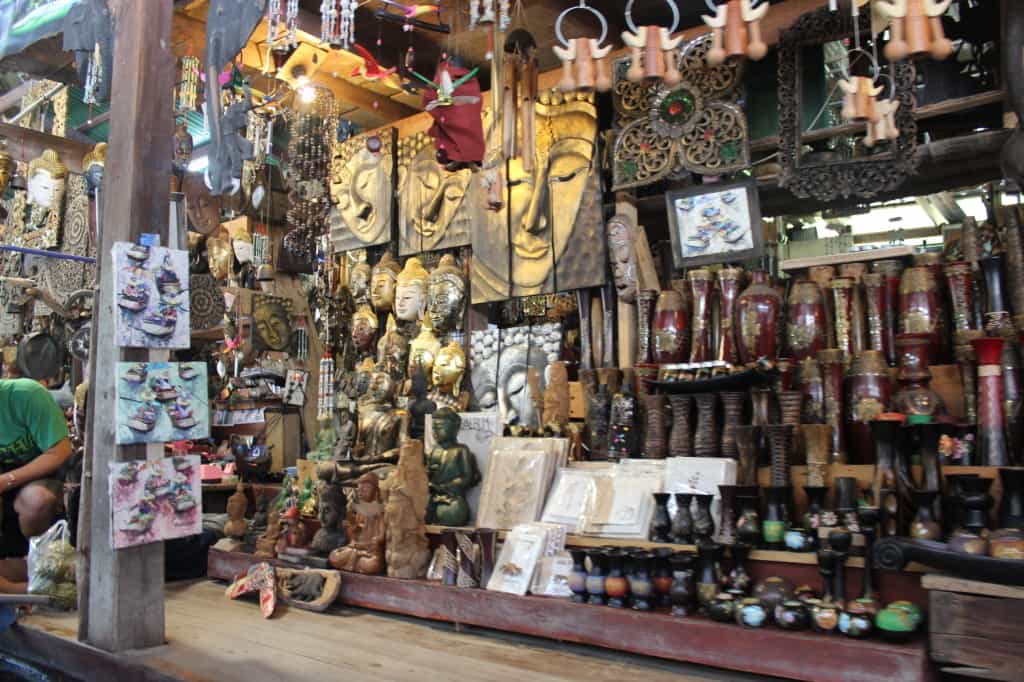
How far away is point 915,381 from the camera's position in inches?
127

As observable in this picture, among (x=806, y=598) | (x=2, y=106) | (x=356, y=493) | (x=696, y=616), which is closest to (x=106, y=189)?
(x=356, y=493)

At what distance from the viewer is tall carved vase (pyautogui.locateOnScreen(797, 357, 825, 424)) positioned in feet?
11.4

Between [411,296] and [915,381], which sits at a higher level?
[411,296]

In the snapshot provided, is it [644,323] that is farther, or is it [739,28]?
[644,323]

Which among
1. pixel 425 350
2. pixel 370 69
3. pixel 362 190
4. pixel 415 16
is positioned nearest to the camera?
pixel 415 16

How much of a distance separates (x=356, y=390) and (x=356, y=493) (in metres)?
1.08

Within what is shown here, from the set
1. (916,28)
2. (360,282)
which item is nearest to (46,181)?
(360,282)

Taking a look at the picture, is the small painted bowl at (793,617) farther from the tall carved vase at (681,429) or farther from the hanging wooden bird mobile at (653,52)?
the hanging wooden bird mobile at (653,52)

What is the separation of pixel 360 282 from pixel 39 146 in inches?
126

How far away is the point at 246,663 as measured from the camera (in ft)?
9.95

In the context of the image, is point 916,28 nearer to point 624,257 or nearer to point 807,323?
point 807,323

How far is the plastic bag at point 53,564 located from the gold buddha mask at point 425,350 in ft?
6.81

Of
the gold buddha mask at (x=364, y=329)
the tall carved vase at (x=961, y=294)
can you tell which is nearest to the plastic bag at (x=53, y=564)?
the gold buddha mask at (x=364, y=329)

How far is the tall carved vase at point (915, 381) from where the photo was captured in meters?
3.15
